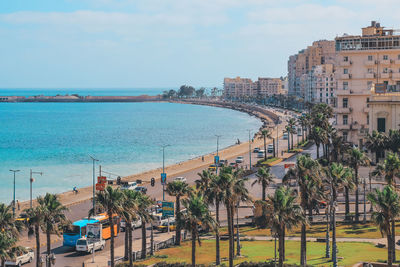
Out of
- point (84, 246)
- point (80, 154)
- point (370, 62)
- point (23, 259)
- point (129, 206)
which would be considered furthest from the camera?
point (80, 154)

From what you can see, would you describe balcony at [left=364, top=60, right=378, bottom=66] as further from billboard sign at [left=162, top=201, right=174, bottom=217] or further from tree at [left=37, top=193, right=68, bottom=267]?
tree at [left=37, top=193, right=68, bottom=267]

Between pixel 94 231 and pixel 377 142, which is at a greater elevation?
pixel 377 142

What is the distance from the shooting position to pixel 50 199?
41938 millimetres

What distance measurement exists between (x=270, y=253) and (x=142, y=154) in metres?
96.3

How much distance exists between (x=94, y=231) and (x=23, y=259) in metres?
7.23

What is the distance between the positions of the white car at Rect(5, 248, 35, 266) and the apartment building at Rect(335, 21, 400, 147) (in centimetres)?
5669

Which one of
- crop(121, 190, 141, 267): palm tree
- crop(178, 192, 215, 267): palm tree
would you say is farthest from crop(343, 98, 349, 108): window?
crop(121, 190, 141, 267): palm tree

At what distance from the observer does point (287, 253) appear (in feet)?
156

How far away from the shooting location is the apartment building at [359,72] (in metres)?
90.2

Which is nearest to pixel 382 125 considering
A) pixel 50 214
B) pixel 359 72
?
pixel 359 72

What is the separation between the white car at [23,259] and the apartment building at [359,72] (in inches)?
2232

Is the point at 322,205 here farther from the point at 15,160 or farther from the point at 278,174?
the point at 15,160

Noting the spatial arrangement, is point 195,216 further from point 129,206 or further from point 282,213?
point 282,213

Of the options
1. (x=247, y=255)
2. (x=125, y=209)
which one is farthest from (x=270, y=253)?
(x=125, y=209)
